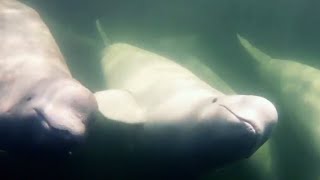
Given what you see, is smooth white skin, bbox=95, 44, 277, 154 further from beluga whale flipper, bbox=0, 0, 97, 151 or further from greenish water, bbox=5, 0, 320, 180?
beluga whale flipper, bbox=0, 0, 97, 151

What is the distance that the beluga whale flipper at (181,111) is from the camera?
5820mm

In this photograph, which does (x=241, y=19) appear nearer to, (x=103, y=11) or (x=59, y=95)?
(x=103, y=11)

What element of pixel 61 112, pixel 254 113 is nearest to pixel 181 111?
pixel 254 113

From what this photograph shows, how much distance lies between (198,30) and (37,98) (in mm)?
6159

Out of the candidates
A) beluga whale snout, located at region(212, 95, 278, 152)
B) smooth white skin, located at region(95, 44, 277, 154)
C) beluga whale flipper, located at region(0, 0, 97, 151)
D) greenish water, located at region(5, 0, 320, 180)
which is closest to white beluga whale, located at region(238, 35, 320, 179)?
greenish water, located at region(5, 0, 320, 180)

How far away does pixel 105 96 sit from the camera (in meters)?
7.28

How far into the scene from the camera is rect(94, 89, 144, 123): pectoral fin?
6.80 metres

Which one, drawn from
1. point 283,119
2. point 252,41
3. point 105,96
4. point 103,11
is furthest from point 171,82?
point 252,41

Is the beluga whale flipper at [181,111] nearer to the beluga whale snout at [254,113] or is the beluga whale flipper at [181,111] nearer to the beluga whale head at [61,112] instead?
the beluga whale snout at [254,113]

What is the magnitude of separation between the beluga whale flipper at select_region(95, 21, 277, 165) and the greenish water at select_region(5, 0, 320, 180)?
889 millimetres

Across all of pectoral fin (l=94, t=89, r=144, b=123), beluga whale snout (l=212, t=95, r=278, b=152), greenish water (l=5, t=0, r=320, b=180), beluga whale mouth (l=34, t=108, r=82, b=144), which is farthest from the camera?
greenish water (l=5, t=0, r=320, b=180)

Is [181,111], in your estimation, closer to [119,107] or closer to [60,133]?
[119,107]

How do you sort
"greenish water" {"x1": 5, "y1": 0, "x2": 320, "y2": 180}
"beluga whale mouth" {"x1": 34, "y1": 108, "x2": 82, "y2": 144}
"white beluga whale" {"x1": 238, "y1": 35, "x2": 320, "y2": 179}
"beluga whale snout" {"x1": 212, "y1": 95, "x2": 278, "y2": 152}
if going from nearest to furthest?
"beluga whale mouth" {"x1": 34, "y1": 108, "x2": 82, "y2": 144}
"beluga whale snout" {"x1": 212, "y1": 95, "x2": 278, "y2": 152}
"white beluga whale" {"x1": 238, "y1": 35, "x2": 320, "y2": 179}
"greenish water" {"x1": 5, "y1": 0, "x2": 320, "y2": 180}

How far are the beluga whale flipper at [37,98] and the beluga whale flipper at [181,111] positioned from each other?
2.72ft
